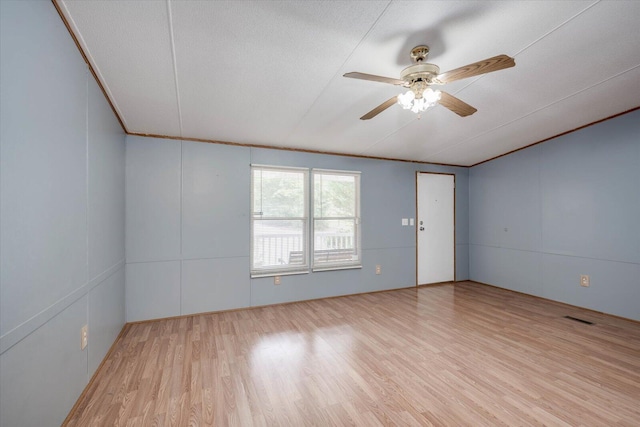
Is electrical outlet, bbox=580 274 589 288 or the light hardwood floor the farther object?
electrical outlet, bbox=580 274 589 288

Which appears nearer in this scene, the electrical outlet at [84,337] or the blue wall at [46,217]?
the blue wall at [46,217]

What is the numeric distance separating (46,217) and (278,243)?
2.87 meters

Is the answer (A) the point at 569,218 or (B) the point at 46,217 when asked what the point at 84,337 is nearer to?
(B) the point at 46,217

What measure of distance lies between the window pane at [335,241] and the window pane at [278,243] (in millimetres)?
249

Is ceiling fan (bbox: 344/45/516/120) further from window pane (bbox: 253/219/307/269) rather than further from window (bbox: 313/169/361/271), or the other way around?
window pane (bbox: 253/219/307/269)

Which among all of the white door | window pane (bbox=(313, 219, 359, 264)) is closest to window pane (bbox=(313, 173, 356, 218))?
window pane (bbox=(313, 219, 359, 264))

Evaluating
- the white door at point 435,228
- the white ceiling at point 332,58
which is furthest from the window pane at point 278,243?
the white door at point 435,228

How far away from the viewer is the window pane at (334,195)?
176 inches

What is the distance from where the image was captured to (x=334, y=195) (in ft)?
15.1

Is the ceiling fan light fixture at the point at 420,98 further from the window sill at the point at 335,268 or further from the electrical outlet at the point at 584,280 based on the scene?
the electrical outlet at the point at 584,280

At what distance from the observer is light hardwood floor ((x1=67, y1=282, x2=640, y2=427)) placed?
1.87 meters

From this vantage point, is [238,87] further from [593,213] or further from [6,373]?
[593,213]

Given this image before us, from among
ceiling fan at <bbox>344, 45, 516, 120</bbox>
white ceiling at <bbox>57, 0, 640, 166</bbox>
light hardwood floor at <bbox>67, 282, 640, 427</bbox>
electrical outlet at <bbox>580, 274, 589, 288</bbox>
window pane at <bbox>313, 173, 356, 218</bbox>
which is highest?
white ceiling at <bbox>57, 0, 640, 166</bbox>

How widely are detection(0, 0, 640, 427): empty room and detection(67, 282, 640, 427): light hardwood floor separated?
0.9 inches
